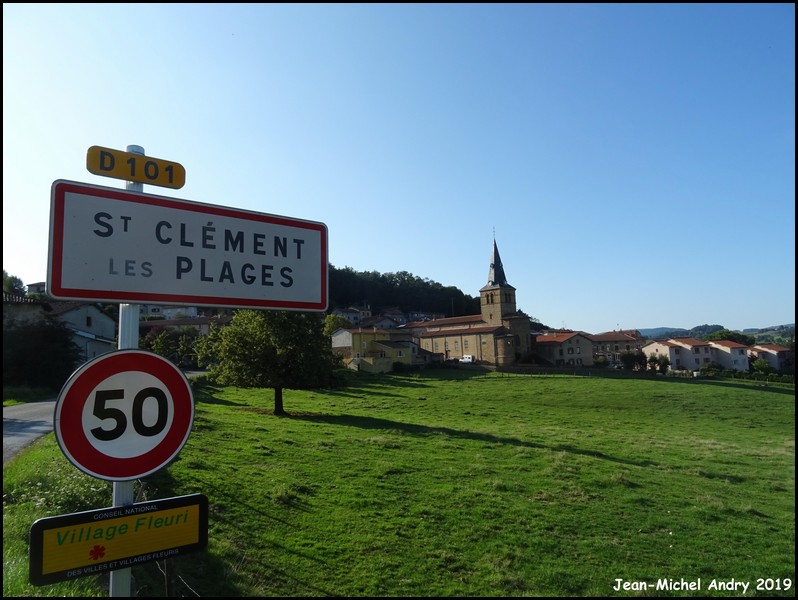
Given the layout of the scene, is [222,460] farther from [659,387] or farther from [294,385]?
[659,387]

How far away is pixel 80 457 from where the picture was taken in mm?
2080

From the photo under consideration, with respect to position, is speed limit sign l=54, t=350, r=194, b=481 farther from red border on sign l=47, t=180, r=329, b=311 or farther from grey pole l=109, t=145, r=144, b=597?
red border on sign l=47, t=180, r=329, b=311

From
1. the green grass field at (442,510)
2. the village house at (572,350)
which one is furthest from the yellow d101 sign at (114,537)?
the village house at (572,350)

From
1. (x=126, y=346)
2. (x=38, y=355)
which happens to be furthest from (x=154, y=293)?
(x=38, y=355)

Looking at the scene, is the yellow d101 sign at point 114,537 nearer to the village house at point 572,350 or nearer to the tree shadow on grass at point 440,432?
the tree shadow on grass at point 440,432

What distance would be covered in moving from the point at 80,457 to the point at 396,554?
6.57 metres

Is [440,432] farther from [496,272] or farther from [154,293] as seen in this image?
[496,272]

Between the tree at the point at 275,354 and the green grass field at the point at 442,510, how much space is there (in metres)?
4.01

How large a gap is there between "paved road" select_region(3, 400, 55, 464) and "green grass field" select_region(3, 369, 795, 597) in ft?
3.28

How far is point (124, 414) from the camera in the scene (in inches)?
88.9

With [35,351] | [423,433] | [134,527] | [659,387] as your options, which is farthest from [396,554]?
[659,387]

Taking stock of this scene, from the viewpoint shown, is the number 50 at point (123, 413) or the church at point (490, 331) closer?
the number 50 at point (123, 413)

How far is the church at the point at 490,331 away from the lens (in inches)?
3216

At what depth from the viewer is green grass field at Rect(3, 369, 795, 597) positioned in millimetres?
6586
